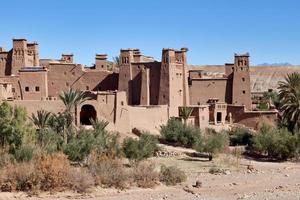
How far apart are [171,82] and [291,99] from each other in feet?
32.6

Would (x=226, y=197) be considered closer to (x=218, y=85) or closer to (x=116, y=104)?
(x=116, y=104)

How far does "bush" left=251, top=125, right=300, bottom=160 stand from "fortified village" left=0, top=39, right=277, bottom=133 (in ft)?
22.4

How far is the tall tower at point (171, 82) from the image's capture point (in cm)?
4281

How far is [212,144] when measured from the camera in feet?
111

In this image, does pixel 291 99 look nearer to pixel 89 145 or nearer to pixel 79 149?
pixel 89 145

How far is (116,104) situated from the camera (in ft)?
122

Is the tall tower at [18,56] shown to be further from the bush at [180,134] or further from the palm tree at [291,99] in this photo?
the palm tree at [291,99]

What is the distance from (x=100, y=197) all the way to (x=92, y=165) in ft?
9.16

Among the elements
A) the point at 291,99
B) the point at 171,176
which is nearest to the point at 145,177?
the point at 171,176

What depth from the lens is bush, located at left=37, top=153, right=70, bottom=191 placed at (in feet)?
74.6

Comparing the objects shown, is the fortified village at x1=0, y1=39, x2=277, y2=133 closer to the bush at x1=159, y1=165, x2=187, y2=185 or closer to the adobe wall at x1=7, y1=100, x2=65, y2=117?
the adobe wall at x1=7, y1=100, x2=65, y2=117

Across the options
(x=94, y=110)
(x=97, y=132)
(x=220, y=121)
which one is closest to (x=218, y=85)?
(x=220, y=121)

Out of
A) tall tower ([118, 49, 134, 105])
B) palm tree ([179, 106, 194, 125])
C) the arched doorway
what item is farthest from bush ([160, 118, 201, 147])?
tall tower ([118, 49, 134, 105])

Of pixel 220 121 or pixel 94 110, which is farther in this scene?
pixel 220 121
